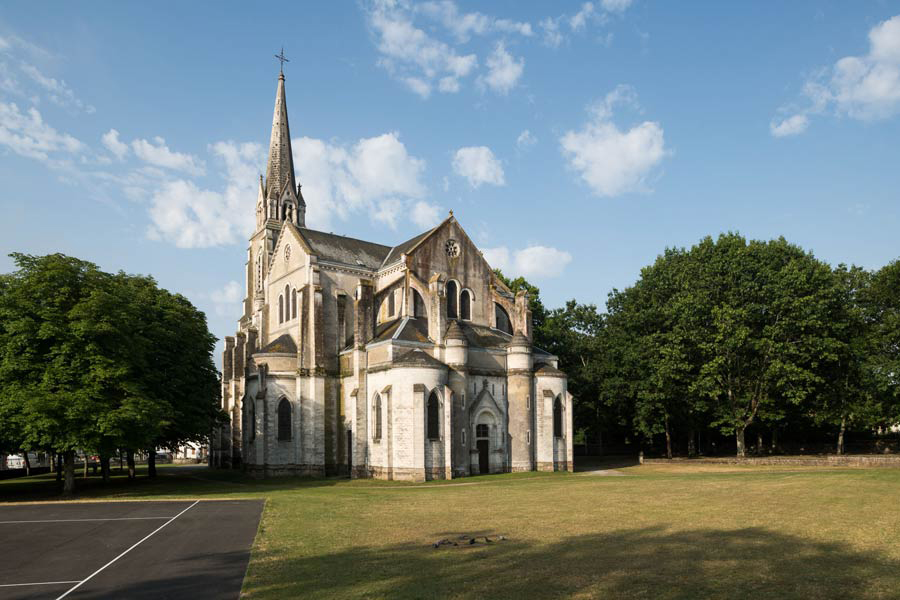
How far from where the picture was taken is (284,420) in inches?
1944

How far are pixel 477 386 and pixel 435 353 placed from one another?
3.78m

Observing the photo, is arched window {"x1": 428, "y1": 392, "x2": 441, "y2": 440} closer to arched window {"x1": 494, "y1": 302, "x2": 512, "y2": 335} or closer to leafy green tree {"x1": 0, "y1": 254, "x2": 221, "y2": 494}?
arched window {"x1": 494, "y1": 302, "x2": 512, "y2": 335}

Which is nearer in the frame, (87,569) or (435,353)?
(87,569)

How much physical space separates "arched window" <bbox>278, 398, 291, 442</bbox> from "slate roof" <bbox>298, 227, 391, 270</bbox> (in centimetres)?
1170

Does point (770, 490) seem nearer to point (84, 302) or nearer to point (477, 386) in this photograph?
point (477, 386)

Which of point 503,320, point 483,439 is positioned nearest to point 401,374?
point 483,439

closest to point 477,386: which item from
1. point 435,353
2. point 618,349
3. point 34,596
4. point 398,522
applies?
point 435,353

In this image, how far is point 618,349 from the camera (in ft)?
198

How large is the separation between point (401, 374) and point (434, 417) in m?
3.54

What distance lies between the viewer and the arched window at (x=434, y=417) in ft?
144

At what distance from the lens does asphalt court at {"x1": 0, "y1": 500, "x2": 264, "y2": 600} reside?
1329cm

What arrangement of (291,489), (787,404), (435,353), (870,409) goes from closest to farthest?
1. (291,489)
2. (435,353)
3. (870,409)
4. (787,404)

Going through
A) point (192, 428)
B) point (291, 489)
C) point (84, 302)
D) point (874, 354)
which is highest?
point (84, 302)

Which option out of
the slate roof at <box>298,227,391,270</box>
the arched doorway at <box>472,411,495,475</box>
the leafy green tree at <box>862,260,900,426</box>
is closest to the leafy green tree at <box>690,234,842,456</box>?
the leafy green tree at <box>862,260,900,426</box>
